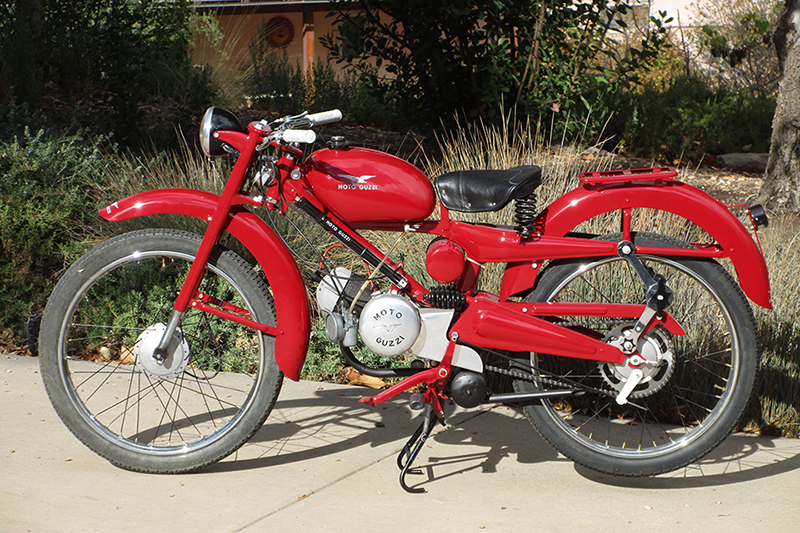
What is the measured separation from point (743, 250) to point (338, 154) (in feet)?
4.90

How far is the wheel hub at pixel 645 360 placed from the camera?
2881 millimetres

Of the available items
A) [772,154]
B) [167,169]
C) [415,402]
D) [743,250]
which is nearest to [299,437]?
[415,402]

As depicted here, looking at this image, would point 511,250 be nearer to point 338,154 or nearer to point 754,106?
point 338,154

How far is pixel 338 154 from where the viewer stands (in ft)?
9.23

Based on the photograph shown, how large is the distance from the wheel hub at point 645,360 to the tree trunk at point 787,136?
4145 mm

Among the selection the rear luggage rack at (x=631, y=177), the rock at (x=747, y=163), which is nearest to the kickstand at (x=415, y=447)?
the rear luggage rack at (x=631, y=177)

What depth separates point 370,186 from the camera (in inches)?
109

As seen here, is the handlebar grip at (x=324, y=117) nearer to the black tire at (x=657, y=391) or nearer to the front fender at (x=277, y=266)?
the front fender at (x=277, y=266)

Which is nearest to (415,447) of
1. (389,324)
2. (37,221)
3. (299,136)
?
(389,324)

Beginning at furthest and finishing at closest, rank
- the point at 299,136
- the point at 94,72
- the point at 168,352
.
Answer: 1. the point at 94,72
2. the point at 168,352
3. the point at 299,136

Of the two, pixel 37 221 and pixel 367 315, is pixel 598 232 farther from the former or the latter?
pixel 37 221

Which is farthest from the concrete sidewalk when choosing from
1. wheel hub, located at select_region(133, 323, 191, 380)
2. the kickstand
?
wheel hub, located at select_region(133, 323, 191, 380)

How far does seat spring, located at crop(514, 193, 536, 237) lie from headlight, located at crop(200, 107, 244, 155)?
106 centimetres

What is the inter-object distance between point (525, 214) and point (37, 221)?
124 inches
